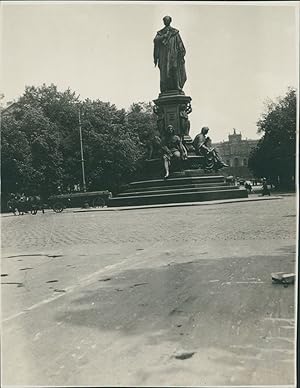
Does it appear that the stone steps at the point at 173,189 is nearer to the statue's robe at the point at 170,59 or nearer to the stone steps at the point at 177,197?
the stone steps at the point at 177,197

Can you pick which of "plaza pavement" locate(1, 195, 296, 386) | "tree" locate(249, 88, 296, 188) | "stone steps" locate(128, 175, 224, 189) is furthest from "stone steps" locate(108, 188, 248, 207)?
"plaza pavement" locate(1, 195, 296, 386)

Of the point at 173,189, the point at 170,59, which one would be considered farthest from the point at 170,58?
the point at 173,189

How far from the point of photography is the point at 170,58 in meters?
24.9

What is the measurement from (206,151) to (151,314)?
2086 centimetres

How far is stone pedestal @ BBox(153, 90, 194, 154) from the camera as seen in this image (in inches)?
1007


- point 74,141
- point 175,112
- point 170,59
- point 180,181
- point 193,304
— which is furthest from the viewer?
point 74,141

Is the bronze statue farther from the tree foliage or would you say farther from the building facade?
the building facade

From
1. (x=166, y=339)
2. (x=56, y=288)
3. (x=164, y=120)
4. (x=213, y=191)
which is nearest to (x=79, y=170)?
(x=164, y=120)

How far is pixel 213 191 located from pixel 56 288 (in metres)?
16.1

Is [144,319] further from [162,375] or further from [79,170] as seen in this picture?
[79,170]

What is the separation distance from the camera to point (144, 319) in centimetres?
492

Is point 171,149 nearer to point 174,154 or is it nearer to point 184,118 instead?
point 174,154

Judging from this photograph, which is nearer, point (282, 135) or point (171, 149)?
point (282, 135)

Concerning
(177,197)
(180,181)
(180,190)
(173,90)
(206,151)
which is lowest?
(177,197)
